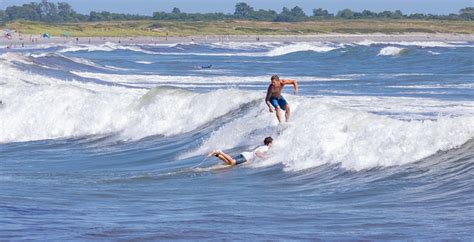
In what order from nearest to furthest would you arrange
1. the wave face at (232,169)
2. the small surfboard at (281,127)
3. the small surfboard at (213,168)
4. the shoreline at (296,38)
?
the wave face at (232,169)
the small surfboard at (213,168)
the small surfboard at (281,127)
the shoreline at (296,38)

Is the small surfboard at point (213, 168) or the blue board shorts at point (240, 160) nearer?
the small surfboard at point (213, 168)

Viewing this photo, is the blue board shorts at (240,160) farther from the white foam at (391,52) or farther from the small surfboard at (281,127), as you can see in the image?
the white foam at (391,52)

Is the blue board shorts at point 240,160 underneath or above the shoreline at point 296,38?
above

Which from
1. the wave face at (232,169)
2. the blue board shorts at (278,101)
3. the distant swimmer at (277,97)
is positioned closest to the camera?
the wave face at (232,169)

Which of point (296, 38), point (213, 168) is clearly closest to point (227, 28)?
point (296, 38)

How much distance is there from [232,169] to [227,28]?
135 metres

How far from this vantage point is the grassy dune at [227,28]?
13512 cm

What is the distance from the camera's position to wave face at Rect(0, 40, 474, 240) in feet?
38.5

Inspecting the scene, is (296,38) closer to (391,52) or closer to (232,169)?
(391,52)

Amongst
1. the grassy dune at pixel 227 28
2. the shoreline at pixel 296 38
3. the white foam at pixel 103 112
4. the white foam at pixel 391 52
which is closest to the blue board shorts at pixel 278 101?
the white foam at pixel 103 112

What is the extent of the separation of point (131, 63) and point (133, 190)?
161 feet

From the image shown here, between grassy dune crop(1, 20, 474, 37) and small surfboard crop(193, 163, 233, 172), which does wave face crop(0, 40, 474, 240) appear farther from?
grassy dune crop(1, 20, 474, 37)

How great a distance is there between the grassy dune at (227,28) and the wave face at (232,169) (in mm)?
98319

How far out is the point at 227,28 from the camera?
15300 centimetres
